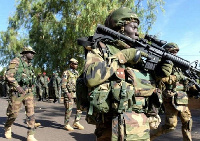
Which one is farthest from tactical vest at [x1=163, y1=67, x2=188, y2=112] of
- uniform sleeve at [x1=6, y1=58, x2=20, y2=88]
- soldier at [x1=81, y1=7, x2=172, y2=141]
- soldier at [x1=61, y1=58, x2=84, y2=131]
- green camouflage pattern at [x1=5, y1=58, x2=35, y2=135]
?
uniform sleeve at [x1=6, y1=58, x2=20, y2=88]

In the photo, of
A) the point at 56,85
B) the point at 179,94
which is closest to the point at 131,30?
the point at 179,94

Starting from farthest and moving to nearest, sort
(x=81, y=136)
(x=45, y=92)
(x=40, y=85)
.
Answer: (x=45, y=92) < (x=40, y=85) < (x=81, y=136)

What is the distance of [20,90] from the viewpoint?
4875 millimetres

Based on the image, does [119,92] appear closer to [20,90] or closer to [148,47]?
[148,47]

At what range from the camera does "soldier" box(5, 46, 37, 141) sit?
15.9 ft

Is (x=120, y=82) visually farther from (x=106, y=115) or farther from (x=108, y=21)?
(x=108, y=21)

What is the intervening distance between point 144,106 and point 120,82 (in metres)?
0.42

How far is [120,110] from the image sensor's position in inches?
82.5

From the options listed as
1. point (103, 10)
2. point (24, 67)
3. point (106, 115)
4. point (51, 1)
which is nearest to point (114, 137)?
point (106, 115)

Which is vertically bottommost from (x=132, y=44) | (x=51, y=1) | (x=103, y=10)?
(x=132, y=44)

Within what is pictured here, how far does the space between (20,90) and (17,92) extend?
146 millimetres

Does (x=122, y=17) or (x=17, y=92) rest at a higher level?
(x=122, y=17)

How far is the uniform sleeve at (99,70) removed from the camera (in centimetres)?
206

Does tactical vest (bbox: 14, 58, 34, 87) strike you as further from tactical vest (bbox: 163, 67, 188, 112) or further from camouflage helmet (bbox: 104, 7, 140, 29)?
camouflage helmet (bbox: 104, 7, 140, 29)
